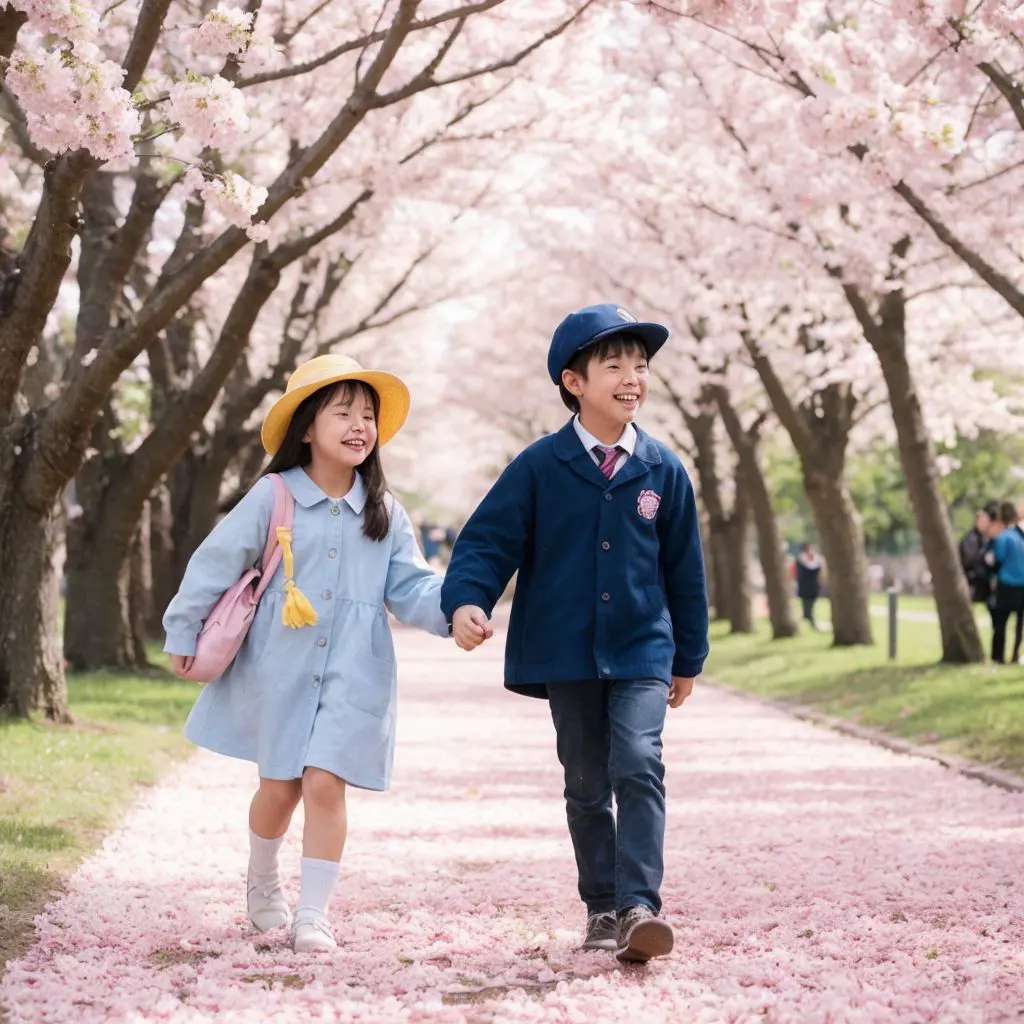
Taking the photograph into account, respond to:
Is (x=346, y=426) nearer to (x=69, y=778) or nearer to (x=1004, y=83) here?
(x=69, y=778)

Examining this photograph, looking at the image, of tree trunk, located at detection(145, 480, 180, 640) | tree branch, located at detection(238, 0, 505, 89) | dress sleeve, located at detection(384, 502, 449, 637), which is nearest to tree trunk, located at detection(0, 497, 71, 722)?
tree branch, located at detection(238, 0, 505, 89)

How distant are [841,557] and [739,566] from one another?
6.80 metres

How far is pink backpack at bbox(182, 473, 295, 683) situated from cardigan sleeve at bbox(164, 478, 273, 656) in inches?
0.9

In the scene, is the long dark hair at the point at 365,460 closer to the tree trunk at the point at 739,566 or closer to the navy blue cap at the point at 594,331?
the navy blue cap at the point at 594,331

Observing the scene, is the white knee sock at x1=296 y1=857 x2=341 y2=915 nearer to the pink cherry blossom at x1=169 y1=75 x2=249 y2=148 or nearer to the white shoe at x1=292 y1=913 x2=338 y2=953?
the white shoe at x1=292 y1=913 x2=338 y2=953

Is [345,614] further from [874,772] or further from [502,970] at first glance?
[874,772]

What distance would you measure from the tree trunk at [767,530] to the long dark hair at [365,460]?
57.3 ft

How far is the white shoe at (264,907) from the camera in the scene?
201 inches

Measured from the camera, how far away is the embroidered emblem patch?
4773 mm

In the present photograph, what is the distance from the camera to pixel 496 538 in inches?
189

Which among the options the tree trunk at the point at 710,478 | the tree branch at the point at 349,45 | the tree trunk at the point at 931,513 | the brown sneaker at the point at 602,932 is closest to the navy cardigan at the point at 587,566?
the brown sneaker at the point at 602,932

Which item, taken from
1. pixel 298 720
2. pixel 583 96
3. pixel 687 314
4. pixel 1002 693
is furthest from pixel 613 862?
pixel 687 314

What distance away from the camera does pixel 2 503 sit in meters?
9.84

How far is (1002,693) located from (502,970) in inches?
339
